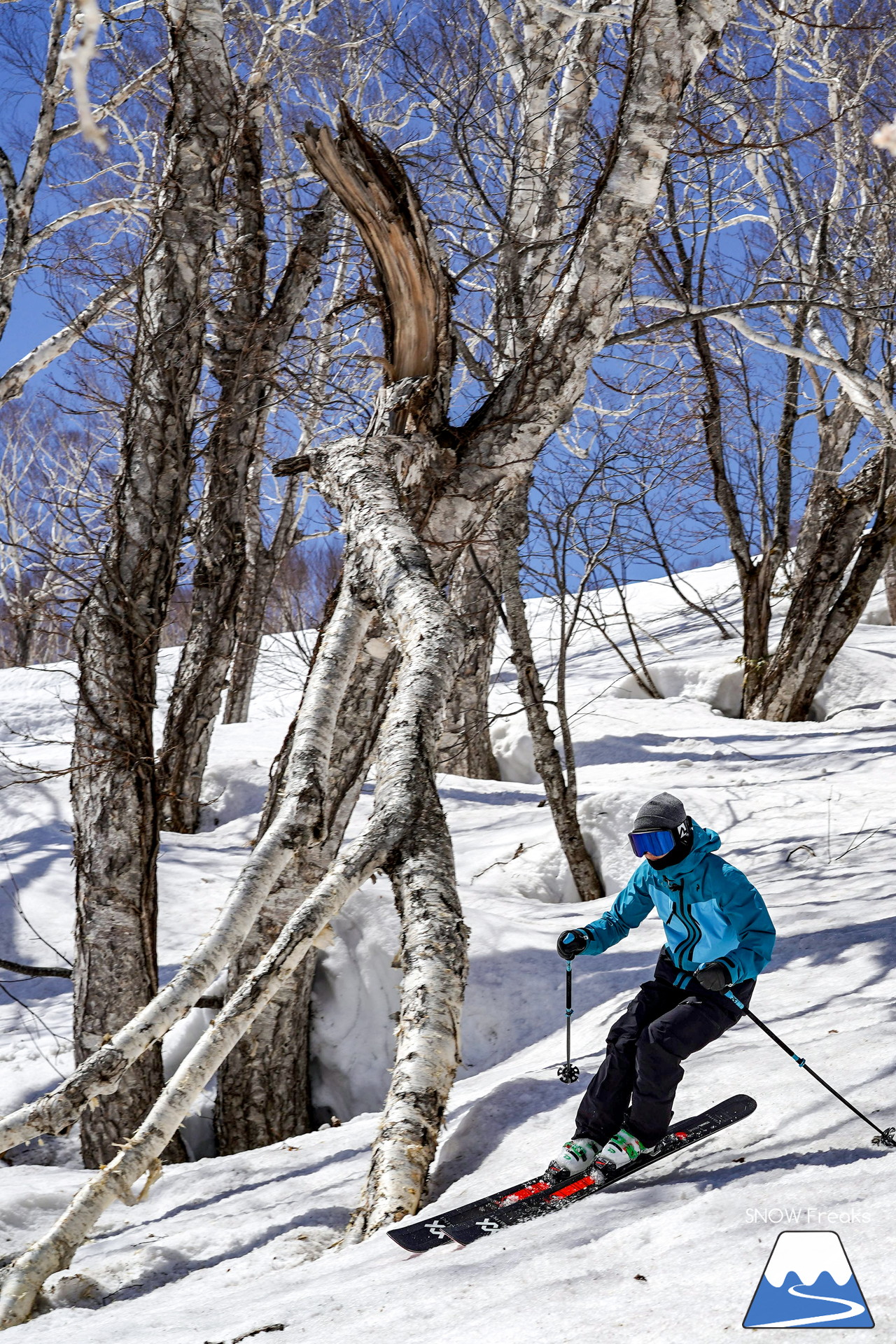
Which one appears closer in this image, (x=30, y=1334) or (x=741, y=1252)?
(x=741, y=1252)

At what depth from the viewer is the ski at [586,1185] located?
236cm

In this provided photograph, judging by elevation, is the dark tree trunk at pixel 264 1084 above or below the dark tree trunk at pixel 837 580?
below

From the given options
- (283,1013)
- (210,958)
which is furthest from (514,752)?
(210,958)

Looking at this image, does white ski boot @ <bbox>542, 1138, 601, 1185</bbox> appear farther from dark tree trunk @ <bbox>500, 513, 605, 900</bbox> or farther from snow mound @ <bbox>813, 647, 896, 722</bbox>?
snow mound @ <bbox>813, 647, 896, 722</bbox>

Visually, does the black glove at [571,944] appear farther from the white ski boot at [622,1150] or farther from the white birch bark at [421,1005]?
the white birch bark at [421,1005]

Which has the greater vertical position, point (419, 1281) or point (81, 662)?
point (81, 662)

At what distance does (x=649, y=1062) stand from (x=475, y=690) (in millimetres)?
6252

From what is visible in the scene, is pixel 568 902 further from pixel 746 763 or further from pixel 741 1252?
pixel 741 1252

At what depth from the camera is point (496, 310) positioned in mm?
6613

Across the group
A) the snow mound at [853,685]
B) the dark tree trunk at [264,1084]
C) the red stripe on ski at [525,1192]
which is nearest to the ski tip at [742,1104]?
the red stripe on ski at [525,1192]

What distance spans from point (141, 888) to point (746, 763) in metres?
5.44

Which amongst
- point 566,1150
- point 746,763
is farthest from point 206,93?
point 746,763

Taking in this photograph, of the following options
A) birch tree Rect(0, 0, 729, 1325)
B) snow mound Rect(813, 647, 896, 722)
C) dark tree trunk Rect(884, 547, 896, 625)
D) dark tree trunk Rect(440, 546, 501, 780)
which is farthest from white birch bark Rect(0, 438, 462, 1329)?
dark tree trunk Rect(884, 547, 896, 625)

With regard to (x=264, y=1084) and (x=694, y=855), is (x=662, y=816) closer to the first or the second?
(x=694, y=855)
